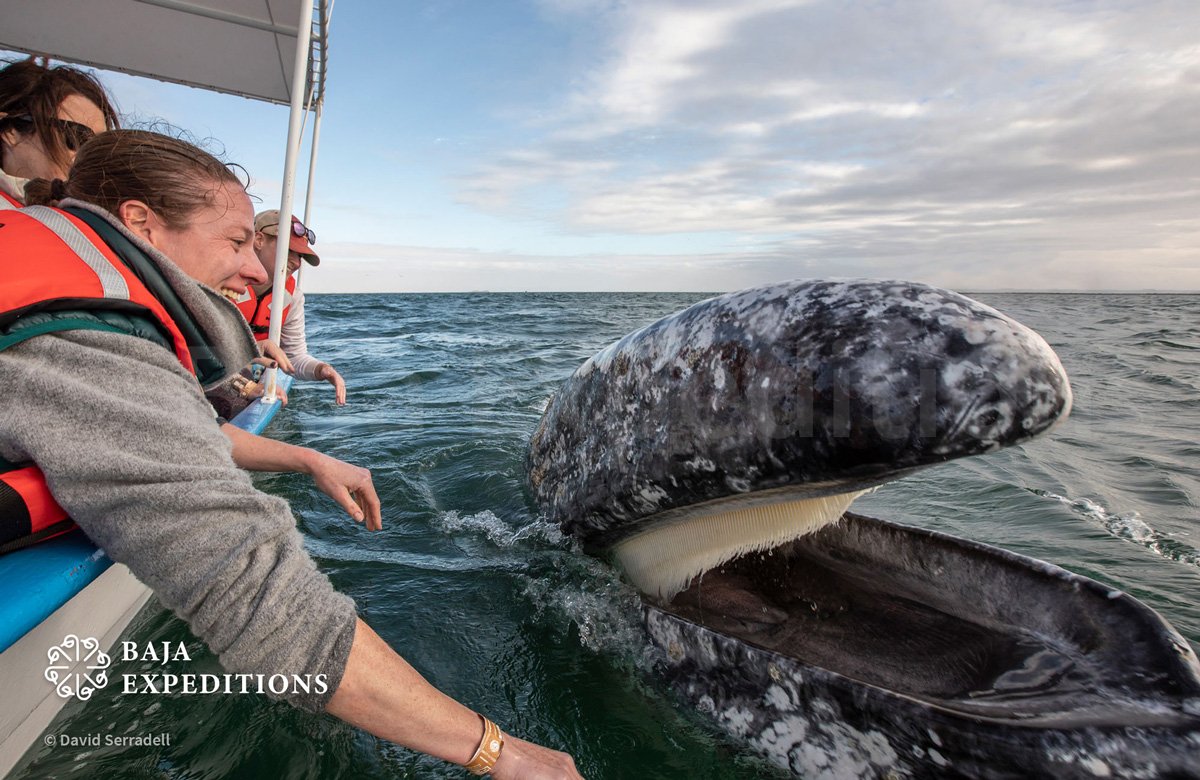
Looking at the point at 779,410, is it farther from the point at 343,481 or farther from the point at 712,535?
the point at 343,481

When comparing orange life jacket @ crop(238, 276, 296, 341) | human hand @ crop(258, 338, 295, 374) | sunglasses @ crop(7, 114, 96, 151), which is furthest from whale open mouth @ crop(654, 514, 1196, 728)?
orange life jacket @ crop(238, 276, 296, 341)

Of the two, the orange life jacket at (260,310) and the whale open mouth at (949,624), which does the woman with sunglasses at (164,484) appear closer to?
the whale open mouth at (949,624)

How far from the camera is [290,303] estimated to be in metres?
6.47

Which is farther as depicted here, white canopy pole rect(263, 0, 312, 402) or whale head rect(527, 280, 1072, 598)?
white canopy pole rect(263, 0, 312, 402)

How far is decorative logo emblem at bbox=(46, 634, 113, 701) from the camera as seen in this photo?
219 centimetres

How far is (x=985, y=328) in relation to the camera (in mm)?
1844

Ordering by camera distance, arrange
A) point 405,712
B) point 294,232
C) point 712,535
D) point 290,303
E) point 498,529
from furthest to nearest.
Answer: point 290,303
point 294,232
point 498,529
point 712,535
point 405,712

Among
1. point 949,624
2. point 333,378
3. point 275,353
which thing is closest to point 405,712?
point 949,624

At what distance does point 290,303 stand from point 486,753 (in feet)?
19.1

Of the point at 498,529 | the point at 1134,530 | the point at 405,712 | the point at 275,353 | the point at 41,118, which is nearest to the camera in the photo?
the point at 405,712

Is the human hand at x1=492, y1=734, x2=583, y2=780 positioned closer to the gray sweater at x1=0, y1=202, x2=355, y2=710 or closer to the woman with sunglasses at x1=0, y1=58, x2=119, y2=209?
the gray sweater at x1=0, y1=202, x2=355, y2=710

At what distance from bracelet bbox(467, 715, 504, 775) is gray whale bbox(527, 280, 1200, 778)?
856mm

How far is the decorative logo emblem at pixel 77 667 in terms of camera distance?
2193mm

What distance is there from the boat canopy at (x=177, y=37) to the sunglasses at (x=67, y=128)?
2.57 meters
